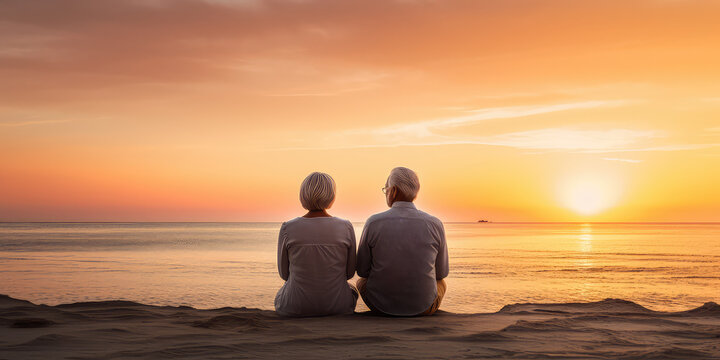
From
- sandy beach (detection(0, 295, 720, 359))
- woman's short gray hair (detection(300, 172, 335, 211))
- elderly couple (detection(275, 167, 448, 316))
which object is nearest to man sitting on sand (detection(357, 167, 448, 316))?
elderly couple (detection(275, 167, 448, 316))

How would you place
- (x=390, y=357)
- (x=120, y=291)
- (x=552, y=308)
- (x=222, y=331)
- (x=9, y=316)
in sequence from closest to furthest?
(x=390, y=357), (x=222, y=331), (x=9, y=316), (x=552, y=308), (x=120, y=291)

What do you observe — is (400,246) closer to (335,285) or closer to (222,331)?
(335,285)

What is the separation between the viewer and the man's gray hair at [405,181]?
5934mm

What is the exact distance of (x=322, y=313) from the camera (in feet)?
18.9

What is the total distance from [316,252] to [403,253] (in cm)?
89

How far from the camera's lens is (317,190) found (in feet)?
18.7

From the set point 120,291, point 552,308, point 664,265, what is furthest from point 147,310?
point 664,265

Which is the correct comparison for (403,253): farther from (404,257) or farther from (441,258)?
(441,258)

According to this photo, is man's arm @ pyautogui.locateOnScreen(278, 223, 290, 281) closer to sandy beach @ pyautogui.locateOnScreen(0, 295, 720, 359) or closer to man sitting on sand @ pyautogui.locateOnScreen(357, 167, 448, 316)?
sandy beach @ pyautogui.locateOnScreen(0, 295, 720, 359)

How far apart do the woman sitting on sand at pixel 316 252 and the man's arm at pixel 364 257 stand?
0.17m

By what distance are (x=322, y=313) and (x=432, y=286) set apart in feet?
3.84

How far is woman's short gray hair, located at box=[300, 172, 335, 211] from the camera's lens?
5.72 meters

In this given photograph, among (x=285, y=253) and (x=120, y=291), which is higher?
(x=285, y=253)

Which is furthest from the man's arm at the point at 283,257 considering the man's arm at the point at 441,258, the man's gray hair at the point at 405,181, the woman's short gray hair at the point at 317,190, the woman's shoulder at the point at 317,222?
the man's arm at the point at 441,258
